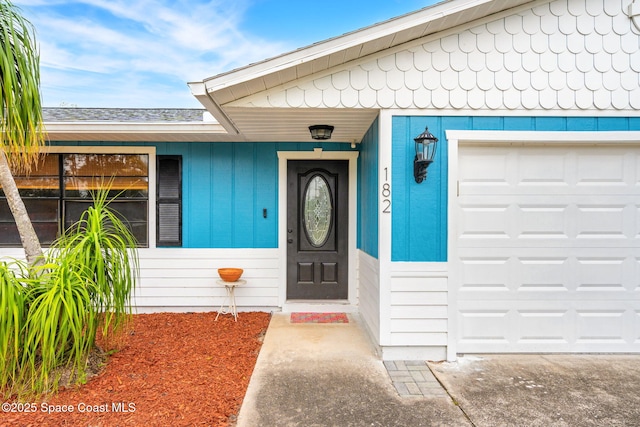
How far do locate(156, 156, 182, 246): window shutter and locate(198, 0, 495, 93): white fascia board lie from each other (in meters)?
2.09

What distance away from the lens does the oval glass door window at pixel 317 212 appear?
15.3ft

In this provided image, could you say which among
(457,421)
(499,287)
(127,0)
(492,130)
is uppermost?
(127,0)

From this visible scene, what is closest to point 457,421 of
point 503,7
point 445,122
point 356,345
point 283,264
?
point 356,345

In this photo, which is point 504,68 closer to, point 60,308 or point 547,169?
point 547,169

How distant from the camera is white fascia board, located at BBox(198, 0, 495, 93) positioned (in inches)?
110

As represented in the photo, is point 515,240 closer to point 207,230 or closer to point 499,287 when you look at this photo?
point 499,287

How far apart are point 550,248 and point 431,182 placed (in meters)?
1.26

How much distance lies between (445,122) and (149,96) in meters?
23.0

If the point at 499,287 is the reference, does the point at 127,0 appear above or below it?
above

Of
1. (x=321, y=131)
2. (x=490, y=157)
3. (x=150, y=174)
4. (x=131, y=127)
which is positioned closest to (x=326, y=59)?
(x=321, y=131)

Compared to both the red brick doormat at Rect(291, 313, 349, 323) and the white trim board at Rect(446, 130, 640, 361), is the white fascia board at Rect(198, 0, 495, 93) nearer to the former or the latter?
the white trim board at Rect(446, 130, 640, 361)

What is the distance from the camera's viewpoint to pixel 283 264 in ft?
15.1

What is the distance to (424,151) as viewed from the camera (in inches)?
118

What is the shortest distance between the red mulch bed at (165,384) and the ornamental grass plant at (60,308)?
21 cm
